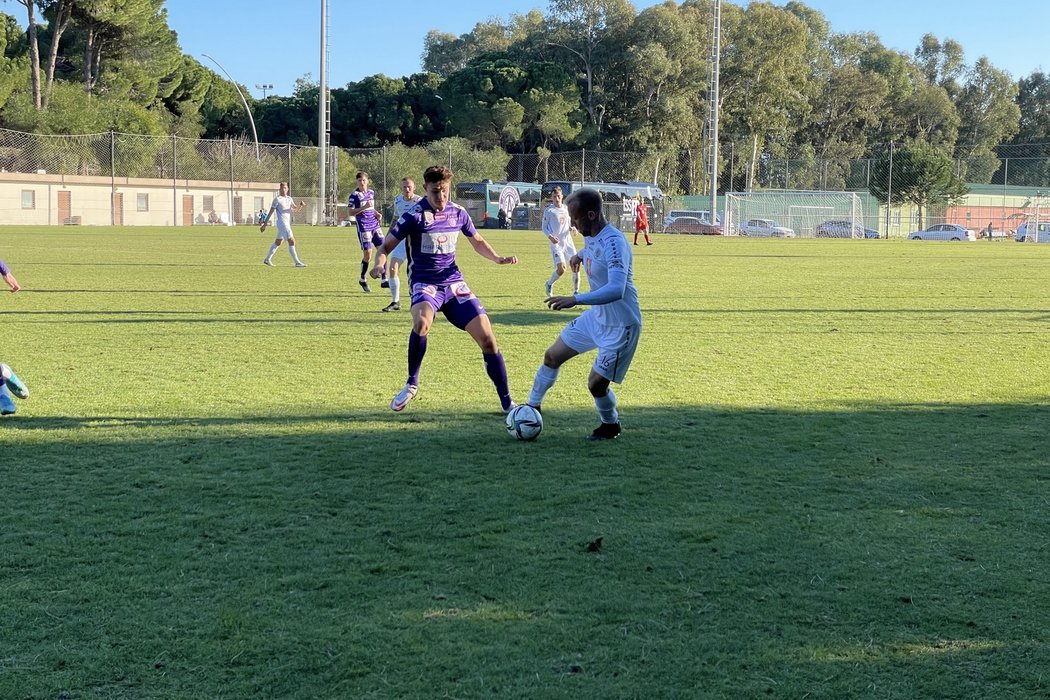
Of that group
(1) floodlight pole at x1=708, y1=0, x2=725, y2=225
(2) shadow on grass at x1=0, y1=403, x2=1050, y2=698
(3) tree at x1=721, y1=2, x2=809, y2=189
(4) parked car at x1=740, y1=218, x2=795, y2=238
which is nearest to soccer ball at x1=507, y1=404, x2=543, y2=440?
(2) shadow on grass at x1=0, y1=403, x2=1050, y2=698

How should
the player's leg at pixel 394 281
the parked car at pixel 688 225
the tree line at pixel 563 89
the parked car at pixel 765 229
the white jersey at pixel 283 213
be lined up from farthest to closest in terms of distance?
1. the tree line at pixel 563 89
2. the parked car at pixel 688 225
3. the parked car at pixel 765 229
4. the white jersey at pixel 283 213
5. the player's leg at pixel 394 281

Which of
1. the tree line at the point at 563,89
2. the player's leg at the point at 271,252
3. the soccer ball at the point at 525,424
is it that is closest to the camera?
the soccer ball at the point at 525,424

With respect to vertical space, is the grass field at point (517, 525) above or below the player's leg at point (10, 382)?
below

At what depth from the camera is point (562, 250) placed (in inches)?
699

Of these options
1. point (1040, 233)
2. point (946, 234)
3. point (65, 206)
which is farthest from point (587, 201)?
point (946, 234)

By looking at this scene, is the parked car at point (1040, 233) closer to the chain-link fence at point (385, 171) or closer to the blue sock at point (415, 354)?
the chain-link fence at point (385, 171)

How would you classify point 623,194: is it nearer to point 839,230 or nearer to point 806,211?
point 806,211

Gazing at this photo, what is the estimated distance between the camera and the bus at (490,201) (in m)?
62.0

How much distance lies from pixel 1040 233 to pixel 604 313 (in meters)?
54.2

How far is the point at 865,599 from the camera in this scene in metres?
4.14

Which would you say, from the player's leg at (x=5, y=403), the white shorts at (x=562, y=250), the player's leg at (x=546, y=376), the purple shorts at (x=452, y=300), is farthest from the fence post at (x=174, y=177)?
the player's leg at (x=546, y=376)

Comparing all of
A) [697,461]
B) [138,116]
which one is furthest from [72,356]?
[138,116]

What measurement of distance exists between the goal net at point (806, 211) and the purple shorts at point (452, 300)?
49.0 m

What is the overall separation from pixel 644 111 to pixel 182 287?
217ft
